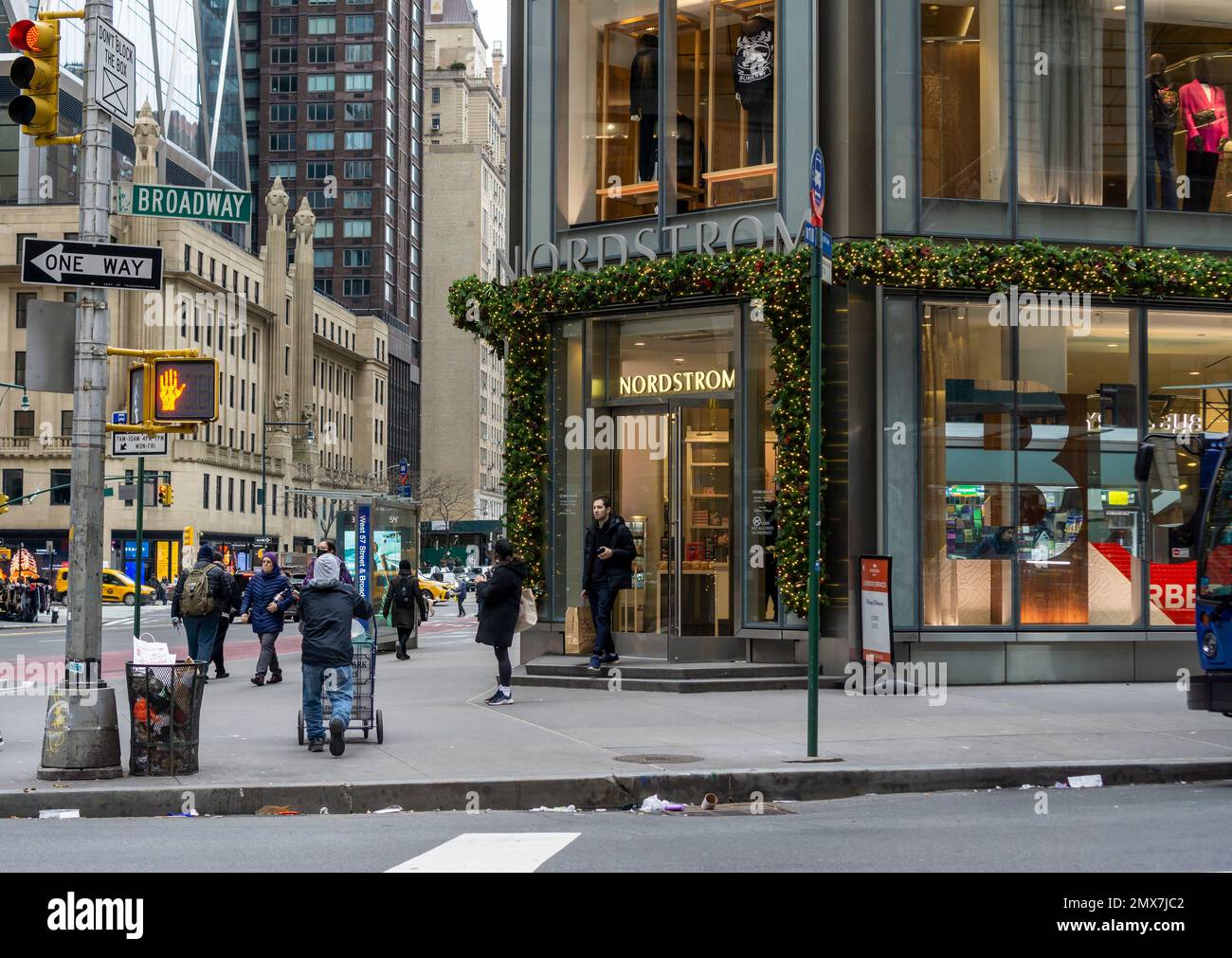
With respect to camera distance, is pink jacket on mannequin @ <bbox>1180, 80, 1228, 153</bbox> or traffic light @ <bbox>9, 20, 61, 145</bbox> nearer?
traffic light @ <bbox>9, 20, 61, 145</bbox>

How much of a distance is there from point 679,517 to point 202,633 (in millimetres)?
6787

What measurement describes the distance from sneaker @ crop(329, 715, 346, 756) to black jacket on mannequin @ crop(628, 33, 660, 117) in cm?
1097

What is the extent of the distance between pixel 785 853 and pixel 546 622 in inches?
466

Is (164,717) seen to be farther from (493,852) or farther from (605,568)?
(605,568)

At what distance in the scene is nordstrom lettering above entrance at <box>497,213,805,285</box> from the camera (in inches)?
720

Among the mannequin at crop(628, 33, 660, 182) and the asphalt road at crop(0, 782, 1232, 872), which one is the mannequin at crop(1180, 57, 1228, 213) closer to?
the mannequin at crop(628, 33, 660, 182)

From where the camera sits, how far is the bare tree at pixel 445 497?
13562 cm

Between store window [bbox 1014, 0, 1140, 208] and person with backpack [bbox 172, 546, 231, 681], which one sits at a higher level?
store window [bbox 1014, 0, 1140, 208]

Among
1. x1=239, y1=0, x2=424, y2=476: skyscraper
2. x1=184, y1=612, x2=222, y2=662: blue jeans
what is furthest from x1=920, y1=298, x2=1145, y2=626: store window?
x1=239, y1=0, x2=424, y2=476: skyscraper

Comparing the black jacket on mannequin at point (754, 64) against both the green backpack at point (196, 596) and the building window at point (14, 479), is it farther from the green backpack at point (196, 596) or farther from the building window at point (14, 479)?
the building window at point (14, 479)

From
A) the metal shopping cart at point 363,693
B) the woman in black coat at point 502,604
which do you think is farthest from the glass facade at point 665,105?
the metal shopping cart at point 363,693

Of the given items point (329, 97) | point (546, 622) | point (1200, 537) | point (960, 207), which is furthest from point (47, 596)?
point (329, 97)
